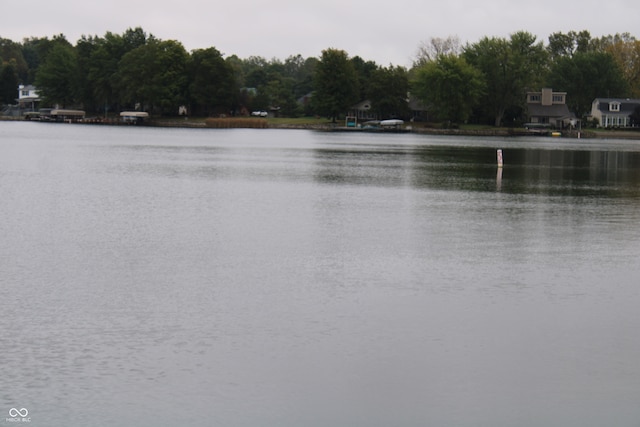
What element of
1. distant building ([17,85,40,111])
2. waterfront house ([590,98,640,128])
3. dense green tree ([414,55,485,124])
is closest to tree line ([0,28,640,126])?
dense green tree ([414,55,485,124])

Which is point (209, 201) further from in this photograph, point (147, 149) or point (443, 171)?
point (147, 149)

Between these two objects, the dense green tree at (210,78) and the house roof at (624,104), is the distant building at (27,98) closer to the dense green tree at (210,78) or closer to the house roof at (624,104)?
the dense green tree at (210,78)

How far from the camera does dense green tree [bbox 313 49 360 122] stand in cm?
13462

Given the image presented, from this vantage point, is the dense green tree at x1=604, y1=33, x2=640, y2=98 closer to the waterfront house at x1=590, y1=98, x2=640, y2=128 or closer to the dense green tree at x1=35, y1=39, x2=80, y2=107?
the waterfront house at x1=590, y1=98, x2=640, y2=128

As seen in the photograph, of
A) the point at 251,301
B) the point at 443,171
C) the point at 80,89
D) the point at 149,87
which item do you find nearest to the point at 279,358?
the point at 251,301

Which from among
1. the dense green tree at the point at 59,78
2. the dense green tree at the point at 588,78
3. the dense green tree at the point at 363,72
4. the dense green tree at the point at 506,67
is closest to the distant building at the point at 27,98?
the dense green tree at the point at 59,78

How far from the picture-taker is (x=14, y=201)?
3017 cm

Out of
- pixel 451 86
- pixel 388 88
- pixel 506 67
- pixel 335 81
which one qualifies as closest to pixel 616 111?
pixel 506 67

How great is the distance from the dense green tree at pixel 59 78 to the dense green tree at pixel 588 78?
86.9 meters

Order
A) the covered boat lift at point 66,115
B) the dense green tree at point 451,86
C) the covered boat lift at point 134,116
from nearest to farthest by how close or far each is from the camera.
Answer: the dense green tree at point 451,86, the covered boat lift at point 134,116, the covered boat lift at point 66,115

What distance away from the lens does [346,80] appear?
442 feet

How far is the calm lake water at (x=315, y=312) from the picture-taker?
10.9m

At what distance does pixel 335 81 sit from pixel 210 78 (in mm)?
19900

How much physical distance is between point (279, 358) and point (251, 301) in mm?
3472
